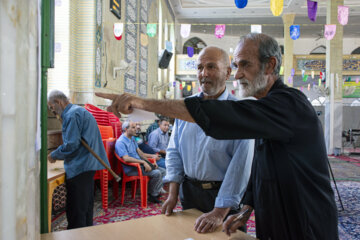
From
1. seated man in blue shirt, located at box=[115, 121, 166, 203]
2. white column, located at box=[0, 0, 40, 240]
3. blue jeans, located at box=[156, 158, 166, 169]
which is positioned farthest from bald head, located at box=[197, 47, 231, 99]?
blue jeans, located at box=[156, 158, 166, 169]

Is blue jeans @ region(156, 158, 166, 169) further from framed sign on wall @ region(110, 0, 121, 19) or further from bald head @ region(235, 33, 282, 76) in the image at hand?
bald head @ region(235, 33, 282, 76)

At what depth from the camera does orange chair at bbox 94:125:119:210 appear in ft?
14.7

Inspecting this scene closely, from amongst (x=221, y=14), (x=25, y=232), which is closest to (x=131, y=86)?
(x=25, y=232)

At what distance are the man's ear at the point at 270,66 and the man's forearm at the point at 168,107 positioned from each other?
1.55 ft

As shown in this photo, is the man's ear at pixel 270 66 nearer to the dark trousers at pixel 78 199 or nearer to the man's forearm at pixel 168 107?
the man's forearm at pixel 168 107

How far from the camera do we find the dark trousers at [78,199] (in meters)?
3.12

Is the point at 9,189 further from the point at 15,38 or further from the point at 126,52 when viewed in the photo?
the point at 126,52

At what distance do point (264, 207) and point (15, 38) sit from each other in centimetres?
107

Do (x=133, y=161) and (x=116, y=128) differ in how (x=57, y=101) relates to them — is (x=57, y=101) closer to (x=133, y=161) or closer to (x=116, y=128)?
(x=133, y=161)

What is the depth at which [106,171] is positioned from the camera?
443cm

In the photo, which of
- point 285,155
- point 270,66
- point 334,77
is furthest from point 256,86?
point 334,77

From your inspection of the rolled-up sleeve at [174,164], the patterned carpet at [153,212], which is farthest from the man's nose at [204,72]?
the patterned carpet at [153,212]

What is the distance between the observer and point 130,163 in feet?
15.9

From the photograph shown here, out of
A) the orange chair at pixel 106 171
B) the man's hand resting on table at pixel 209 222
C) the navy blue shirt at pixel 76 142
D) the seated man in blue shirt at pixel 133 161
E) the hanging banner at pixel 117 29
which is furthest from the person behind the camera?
the hanging banner at pixel 117 29
